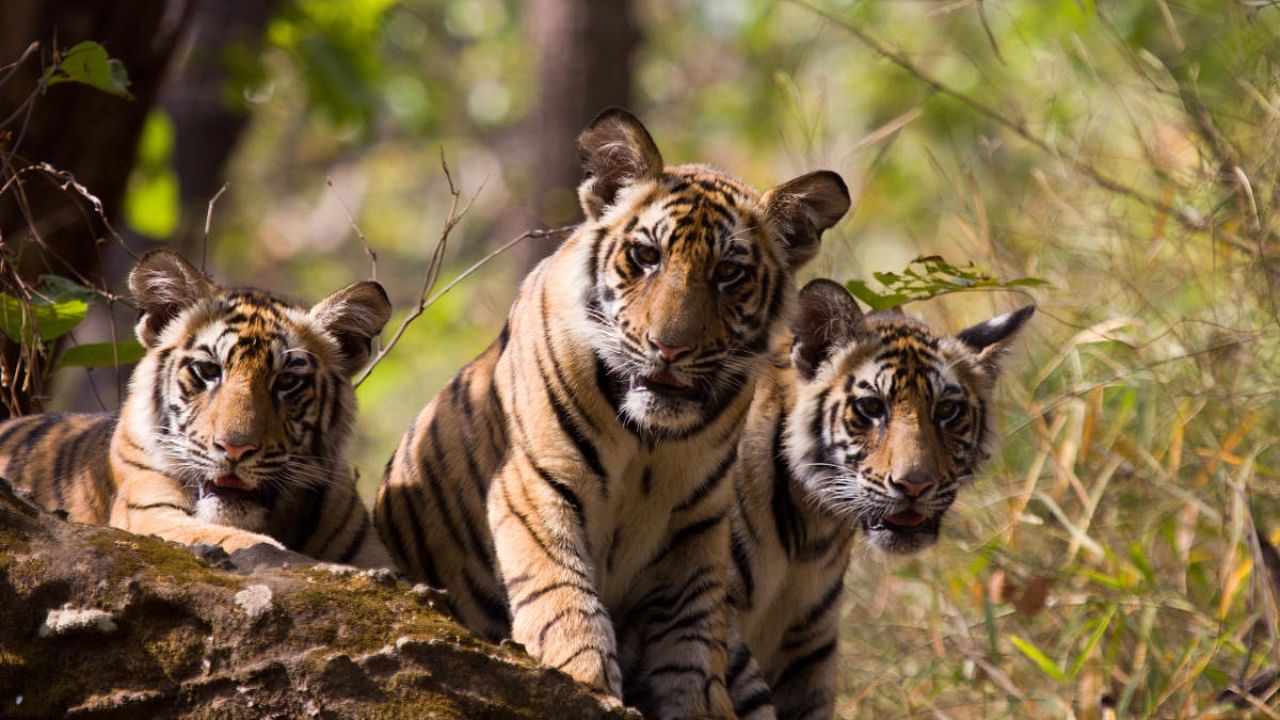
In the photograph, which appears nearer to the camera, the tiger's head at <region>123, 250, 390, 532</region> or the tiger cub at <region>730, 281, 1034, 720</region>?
the tiger's head at <region>123, 250, 390, 532</region>

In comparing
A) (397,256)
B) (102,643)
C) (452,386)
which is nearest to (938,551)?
(452,386)

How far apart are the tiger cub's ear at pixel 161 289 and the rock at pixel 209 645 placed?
0.98m

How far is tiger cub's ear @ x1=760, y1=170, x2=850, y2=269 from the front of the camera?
397cm

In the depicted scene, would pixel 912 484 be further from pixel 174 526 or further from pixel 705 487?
pixel 174 526

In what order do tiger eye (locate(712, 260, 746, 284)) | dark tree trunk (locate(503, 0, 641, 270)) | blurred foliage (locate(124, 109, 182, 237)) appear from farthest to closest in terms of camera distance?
dark tree trunk (locate(503, 0, 641, 270)), blurred foliage (locate(124, 109, 182, 237)), tiger eye (locate(712, 260, 746, 284))

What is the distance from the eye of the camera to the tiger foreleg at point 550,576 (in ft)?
11.8

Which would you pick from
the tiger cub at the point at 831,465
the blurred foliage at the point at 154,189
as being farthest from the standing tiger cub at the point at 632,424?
the blurred foliage at the point at 154,189

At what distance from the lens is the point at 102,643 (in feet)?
9.42

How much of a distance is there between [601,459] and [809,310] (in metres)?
0.88

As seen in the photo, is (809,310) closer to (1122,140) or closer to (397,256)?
(1122,140)

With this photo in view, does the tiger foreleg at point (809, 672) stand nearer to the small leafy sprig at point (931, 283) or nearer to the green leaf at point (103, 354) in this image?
the small leafy sprig at point (931, 283)

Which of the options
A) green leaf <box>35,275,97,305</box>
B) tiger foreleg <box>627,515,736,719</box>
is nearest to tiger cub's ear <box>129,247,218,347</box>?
green leaf <box>35,275,97,305</box>

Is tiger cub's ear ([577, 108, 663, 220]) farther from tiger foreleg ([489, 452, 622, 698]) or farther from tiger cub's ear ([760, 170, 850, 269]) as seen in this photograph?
tiger foreleg ([489, 452, 622, 698])

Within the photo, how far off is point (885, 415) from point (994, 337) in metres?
0.48
